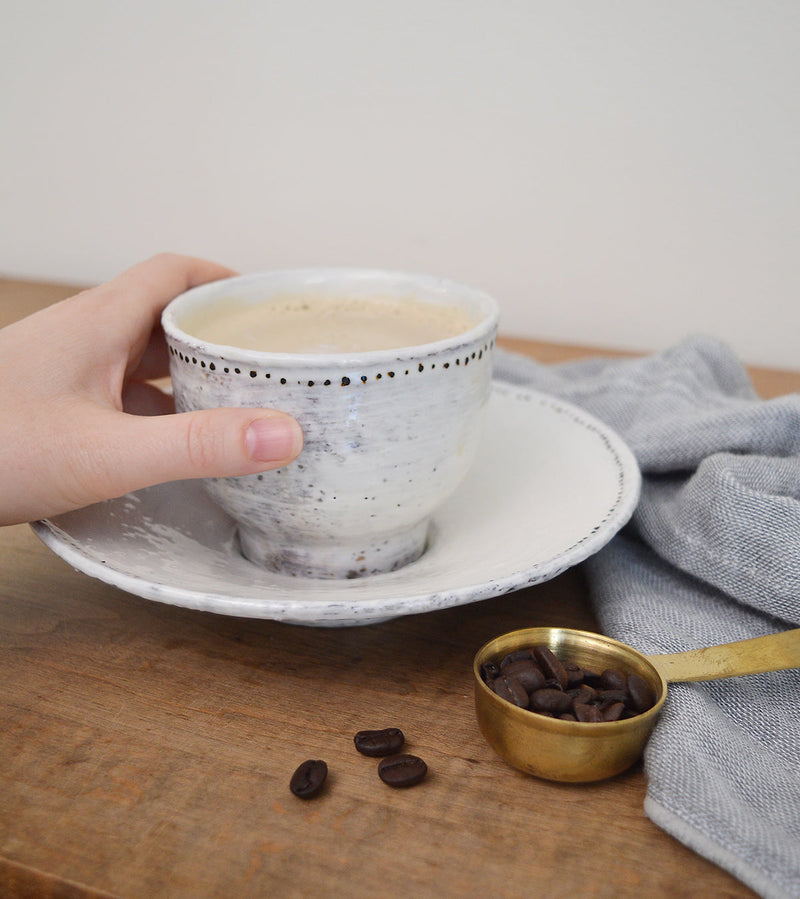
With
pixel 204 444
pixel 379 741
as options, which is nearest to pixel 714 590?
pixel 379 741

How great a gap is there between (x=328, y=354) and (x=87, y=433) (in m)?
0.20

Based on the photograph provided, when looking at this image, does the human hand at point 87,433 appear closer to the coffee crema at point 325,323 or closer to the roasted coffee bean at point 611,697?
the coffee crema at point 325,323

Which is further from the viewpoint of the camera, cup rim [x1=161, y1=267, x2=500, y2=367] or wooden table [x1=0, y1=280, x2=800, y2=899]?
cup rim [x1=161, y1=267, x2=500, y2=367]

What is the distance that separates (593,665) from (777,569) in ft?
0.64

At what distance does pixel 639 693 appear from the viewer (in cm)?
60

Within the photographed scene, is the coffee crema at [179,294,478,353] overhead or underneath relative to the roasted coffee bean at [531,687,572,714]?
overhead

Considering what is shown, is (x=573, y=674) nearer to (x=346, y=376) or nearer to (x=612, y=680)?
(x=612, y=680)

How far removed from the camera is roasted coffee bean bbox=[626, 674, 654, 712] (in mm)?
593

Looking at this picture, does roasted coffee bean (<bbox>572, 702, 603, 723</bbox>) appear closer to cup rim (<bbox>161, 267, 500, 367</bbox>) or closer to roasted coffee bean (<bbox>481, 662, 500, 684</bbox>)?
roasted coffee bean (<bbox>481, 662, 500, 684</bbox>)

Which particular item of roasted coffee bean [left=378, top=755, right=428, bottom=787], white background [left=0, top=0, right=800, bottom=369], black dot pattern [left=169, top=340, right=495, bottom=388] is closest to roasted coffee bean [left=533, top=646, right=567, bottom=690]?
roasted coffee bean [left=378, top=755, right=428, bottom=787]

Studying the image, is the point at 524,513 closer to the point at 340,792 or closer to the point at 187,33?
the point at 340,792

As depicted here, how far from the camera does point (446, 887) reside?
0.50 meters

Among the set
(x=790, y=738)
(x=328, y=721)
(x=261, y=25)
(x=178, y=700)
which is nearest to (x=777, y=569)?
(x=790, y=738)

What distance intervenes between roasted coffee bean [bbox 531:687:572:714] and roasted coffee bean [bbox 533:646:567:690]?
0.02 metres
